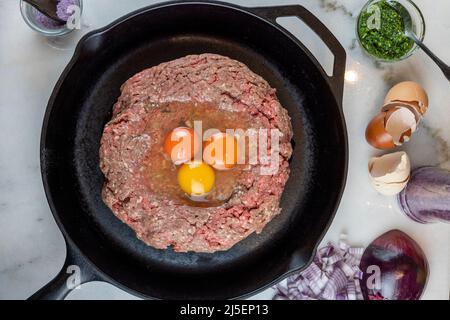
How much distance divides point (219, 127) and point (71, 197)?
943mm

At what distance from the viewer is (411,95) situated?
3.00 m

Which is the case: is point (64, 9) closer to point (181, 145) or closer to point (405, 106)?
point (181, 145)

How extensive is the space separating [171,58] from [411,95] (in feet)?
4.69

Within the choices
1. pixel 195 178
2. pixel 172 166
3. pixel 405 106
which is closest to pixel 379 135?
pixel 405 106

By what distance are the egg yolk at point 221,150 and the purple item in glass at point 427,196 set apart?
3.65 ft

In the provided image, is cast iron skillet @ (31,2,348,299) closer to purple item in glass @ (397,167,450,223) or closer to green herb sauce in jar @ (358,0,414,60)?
green herb sauce in jar @ (358,0,414,60)

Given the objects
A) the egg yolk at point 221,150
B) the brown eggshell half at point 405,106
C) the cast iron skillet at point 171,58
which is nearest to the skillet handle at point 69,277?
the cast iron skillet at point 171,58

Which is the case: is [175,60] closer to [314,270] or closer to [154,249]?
[154,249]

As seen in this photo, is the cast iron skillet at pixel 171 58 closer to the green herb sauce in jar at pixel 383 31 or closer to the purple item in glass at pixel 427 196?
the green herb sauce in jar at pixel 383 31

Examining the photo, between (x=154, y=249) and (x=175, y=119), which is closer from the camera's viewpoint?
(x=175, y=119)

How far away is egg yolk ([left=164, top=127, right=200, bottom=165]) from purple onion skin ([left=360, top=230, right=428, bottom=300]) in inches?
50.5

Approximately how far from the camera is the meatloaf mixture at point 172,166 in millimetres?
2799
